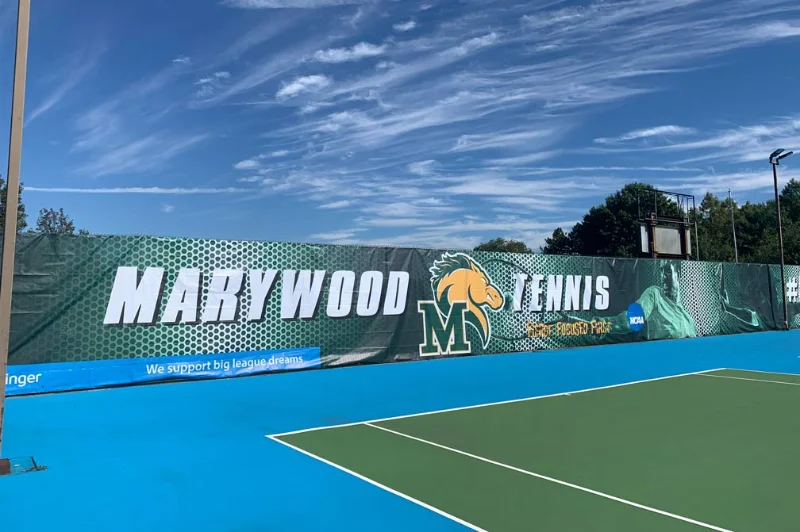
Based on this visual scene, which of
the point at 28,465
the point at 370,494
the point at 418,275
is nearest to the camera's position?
the point at 370,494

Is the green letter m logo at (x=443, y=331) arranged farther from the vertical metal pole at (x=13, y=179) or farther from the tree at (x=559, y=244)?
the tree at (x=559, y=244)

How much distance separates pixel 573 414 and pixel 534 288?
8.72 meters

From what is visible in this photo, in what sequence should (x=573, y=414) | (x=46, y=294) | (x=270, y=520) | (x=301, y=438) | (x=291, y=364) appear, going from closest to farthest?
(x=270, y=520) < (x=301, y=438) < (x=573, y=414) < (x=46, y=294) < (x=291, y=364)

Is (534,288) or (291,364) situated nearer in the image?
(291,364)

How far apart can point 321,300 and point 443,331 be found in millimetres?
3340

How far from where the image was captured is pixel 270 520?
156 inches

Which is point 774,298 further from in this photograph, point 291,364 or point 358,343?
point 291,364

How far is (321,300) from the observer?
1241cm

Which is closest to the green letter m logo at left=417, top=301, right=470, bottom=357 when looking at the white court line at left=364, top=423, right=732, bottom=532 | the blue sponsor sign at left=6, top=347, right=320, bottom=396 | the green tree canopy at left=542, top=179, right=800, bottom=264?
the blue sponsor sign at left=6, top=347, right=320, bottom=396

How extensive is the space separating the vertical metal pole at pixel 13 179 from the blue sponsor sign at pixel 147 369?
4.36 metres

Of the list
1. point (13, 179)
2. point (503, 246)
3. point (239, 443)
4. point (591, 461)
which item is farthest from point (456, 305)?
point (503, 246)

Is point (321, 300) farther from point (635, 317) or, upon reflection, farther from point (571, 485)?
point (635, 317)

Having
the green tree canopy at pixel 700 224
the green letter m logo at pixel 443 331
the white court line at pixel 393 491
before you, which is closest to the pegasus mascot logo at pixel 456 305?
the green letter m logo at pixel 443 331

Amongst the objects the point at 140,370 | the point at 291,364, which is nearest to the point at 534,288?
the point at 291,364
